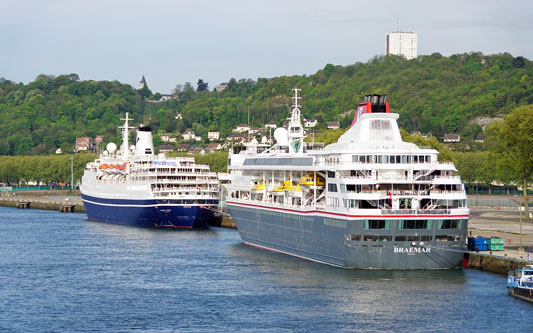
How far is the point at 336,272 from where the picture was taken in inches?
2429

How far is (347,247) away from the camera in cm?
6031

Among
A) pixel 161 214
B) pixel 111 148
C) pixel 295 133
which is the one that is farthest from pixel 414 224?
pixel 111 148

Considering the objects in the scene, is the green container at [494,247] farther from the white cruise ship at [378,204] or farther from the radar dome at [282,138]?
the radar dome at [282,138]

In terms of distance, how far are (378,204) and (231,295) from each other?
1178cm

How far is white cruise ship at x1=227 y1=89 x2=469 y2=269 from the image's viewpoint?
59375mm

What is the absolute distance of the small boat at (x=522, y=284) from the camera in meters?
52.0

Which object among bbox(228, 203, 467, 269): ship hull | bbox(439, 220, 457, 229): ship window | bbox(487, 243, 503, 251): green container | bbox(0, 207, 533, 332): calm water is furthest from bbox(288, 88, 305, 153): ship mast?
bbox(439, 220, 457, 229): ship window

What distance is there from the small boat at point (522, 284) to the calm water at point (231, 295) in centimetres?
56

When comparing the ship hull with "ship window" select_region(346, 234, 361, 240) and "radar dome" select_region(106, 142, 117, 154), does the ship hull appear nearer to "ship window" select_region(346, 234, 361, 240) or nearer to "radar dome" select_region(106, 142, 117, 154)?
"ship window" select_region(346, 234, 361, 240)

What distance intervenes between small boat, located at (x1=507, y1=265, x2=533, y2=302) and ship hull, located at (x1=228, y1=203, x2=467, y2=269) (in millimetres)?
7116

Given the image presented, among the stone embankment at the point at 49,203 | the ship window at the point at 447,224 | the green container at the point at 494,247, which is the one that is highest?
the ship window at the point at 447,224

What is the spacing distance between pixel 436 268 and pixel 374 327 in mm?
14962

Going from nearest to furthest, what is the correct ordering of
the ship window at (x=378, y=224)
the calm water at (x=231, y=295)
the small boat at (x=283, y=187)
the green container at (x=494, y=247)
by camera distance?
the calm water at (x=231, y=295), the ship window at (x=378, y=224), the green container at (x=494, y=247), the small boat at (x=283, y=187)

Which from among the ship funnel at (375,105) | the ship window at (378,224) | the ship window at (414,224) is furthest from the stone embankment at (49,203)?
the ship window at (414,224)
